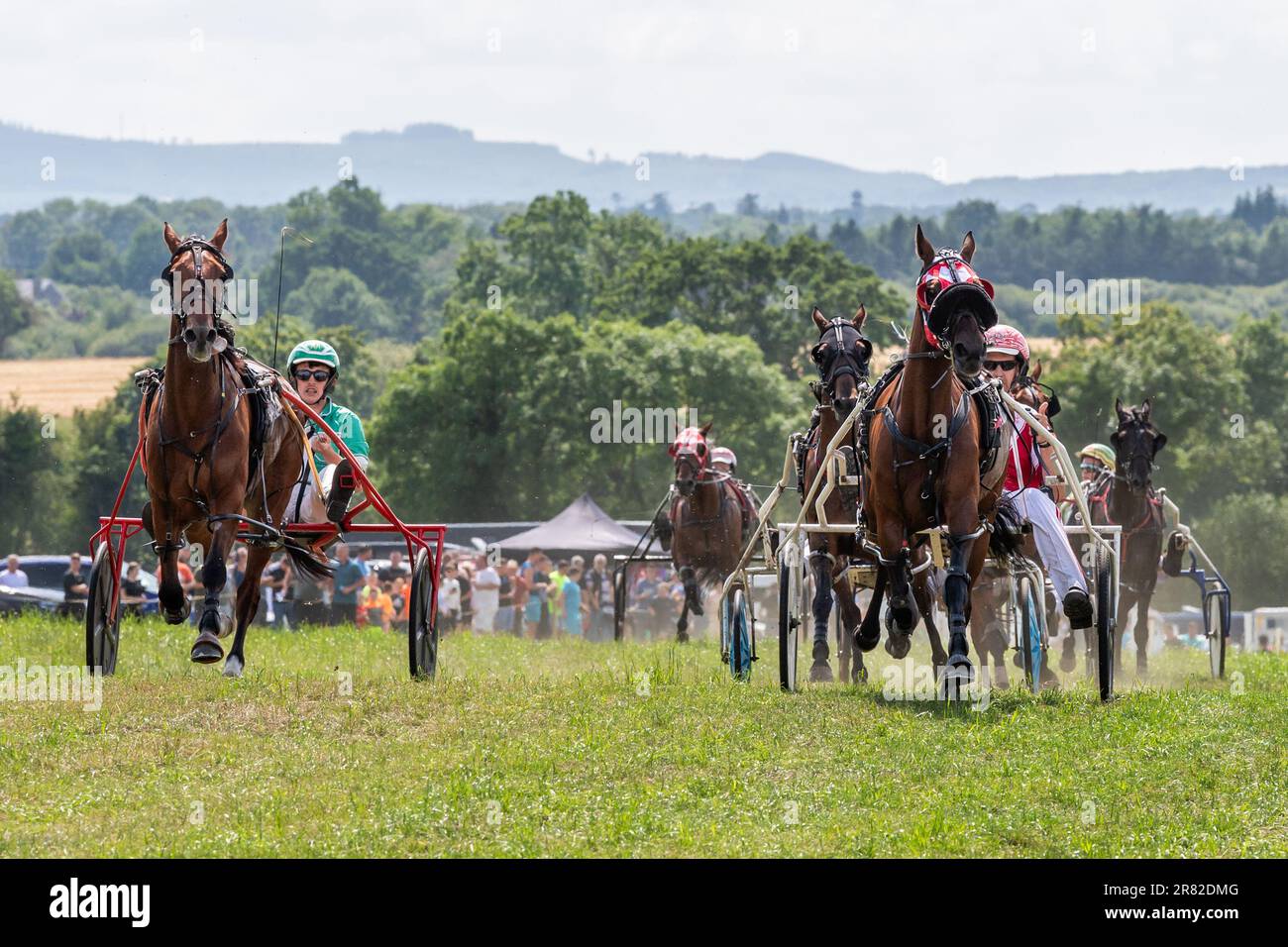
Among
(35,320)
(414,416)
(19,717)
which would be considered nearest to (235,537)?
(19,717)

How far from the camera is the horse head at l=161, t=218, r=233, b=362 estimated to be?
11.9m

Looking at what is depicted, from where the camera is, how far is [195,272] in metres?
12.0

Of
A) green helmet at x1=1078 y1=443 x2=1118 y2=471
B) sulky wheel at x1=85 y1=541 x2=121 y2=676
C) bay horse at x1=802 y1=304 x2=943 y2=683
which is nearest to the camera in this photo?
sulky wheel at x1=85 y1=541 x2=121 y2=676

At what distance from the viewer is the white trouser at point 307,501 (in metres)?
14.0

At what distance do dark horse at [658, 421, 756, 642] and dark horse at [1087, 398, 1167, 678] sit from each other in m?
3.98

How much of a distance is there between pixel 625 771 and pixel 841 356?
5.12 m

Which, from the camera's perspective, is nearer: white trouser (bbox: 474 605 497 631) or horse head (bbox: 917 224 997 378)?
horse head (bbox: 917 224 997 378)

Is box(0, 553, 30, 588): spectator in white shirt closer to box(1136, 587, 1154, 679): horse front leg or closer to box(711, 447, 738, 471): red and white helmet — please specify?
box(711, 447, 738, 471): red and white helmet

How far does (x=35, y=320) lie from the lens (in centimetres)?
14438

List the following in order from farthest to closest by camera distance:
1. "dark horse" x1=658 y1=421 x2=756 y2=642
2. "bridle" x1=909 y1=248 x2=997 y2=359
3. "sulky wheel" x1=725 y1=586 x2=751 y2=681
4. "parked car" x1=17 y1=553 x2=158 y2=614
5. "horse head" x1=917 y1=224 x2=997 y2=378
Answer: "parked car" x1=17 y1=553 x2=158 y2=614 → "dark horse" x1=658 y1=421 x2=756 y2=642 → "sulky wheel" x1=725 y1=586 x2=751 y2=681 → "bridle" x1=909 y1=248 x2=997 y2=359 → "horse head" x1=917 y1=224 x2=997 y2=378

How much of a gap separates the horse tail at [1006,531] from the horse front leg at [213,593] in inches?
201
